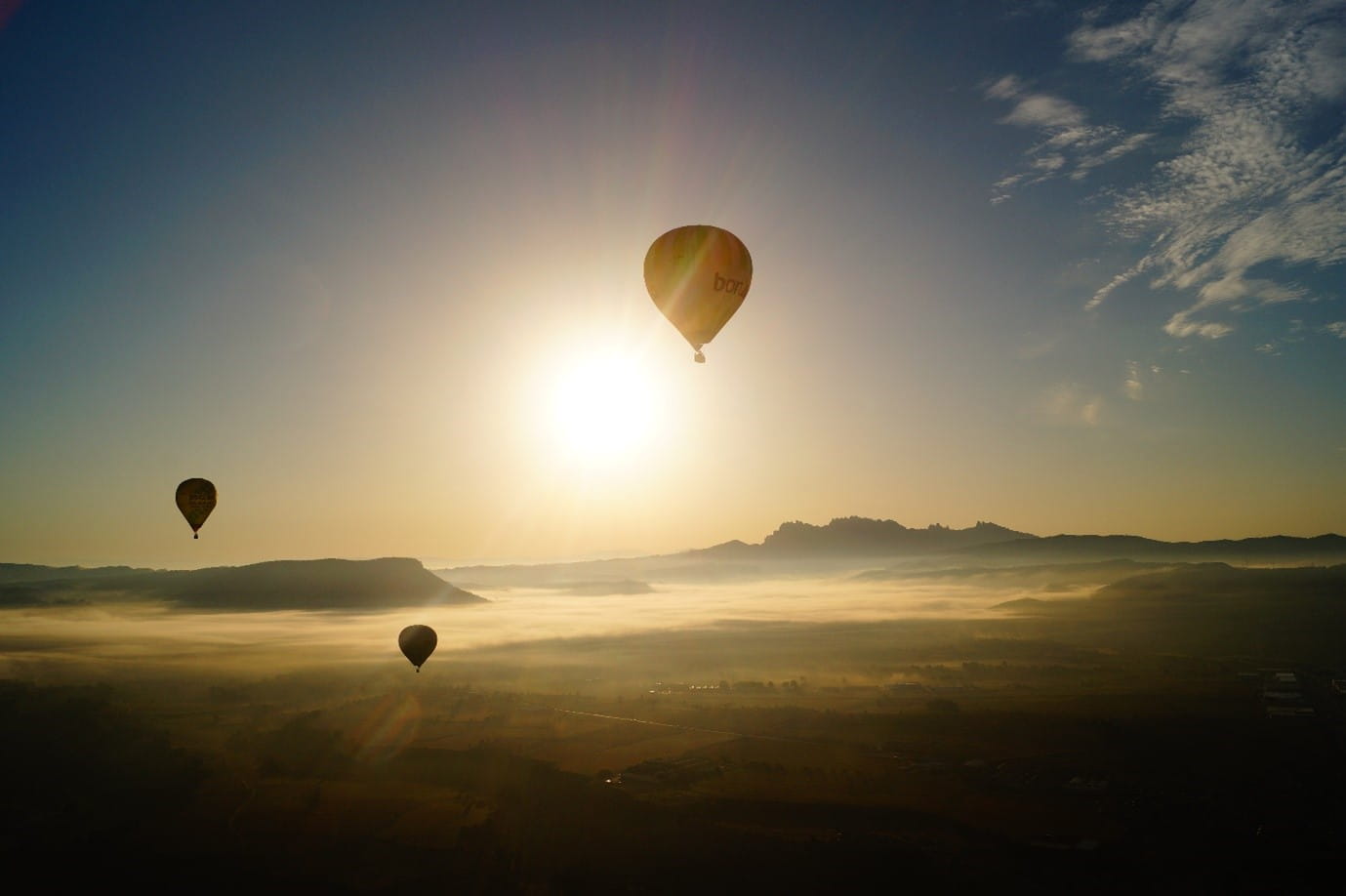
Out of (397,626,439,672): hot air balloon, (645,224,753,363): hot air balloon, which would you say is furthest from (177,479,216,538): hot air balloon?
(645,224,753,363): hot air balloon

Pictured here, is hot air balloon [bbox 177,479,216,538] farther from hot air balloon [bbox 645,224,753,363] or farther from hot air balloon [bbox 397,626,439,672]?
hot air balloon [bbox 645,224,753,363]

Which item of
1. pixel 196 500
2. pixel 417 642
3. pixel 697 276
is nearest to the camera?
pixel 697 276

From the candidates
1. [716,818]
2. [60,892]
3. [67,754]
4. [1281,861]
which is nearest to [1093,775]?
[1281,861]

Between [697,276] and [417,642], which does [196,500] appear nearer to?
[417,642]

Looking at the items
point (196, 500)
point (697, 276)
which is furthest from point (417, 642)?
point (697, 276)

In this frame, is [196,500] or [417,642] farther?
Result: [417,642]

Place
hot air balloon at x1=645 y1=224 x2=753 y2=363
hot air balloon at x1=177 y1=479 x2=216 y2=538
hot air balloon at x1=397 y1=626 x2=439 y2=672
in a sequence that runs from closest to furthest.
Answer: hot air balloon at x1=645 y1=224 x2=753 y2=363
hot air balloon at x1=177 y1=479 x2=216 y2=538
hot air balloon at x1=397 y1=626 x2=439 y2=672

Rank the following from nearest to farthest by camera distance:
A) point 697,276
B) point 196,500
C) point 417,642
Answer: point 697,276 < point 196,500 < point 417,642

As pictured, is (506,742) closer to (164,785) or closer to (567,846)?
(164,785)
